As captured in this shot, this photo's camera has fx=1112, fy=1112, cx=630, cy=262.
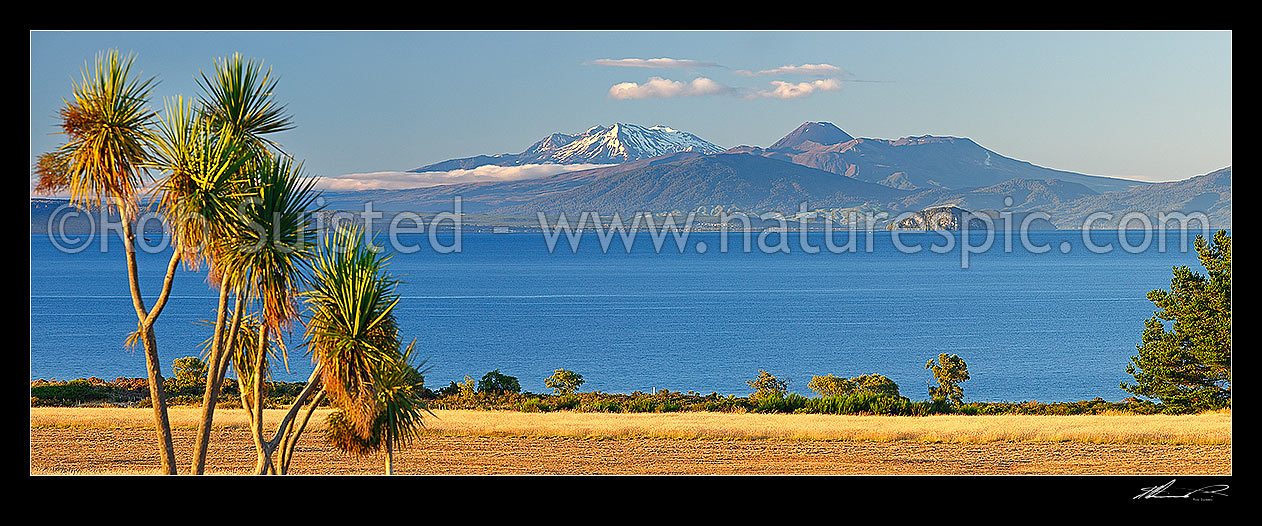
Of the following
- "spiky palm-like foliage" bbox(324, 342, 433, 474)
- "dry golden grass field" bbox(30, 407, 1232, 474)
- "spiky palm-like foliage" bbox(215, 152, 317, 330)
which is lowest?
"dry golden grass field" bbox(30, 407, 1232, 474)

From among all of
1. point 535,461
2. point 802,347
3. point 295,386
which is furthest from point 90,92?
point 802,347

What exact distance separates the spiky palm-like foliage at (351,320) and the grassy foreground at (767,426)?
9.63 m

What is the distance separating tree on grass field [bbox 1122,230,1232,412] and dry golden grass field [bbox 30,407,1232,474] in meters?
4.82

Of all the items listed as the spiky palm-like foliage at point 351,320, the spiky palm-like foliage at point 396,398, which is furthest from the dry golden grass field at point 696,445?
the spiky palm-like foliage at point 351,320

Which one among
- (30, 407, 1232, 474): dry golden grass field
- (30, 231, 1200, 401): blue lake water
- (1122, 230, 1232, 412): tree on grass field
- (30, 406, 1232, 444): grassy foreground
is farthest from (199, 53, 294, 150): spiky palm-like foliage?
(1122, 230, 1232, 412): tree on grass field

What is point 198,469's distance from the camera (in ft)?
30.0

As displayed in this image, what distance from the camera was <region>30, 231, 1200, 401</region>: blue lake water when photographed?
61.3 metres

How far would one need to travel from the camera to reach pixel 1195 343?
2738 cm

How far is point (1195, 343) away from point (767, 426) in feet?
44.8

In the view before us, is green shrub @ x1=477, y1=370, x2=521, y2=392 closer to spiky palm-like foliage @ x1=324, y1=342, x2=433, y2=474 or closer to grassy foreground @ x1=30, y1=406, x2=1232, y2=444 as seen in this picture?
grassy foreground @ x1=30, y1=406, x2=1232, y2=444

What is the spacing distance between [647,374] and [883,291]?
58.3 metres

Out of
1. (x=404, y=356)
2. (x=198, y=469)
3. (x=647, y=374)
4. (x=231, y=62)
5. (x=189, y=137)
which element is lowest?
(x=647, y=374)
